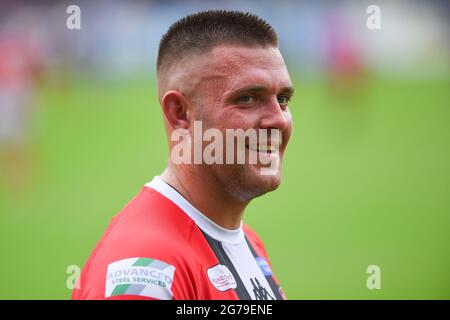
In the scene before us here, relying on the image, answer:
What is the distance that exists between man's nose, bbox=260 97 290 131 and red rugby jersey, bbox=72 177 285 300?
36cm

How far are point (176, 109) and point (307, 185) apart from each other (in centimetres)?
724

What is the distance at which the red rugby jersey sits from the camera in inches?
62.0

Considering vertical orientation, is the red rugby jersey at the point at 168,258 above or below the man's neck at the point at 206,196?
below

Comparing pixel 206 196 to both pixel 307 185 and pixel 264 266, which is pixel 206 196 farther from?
pixel 307 185

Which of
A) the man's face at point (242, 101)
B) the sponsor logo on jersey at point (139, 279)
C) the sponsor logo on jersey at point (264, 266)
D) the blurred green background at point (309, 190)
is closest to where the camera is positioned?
the sponsor logo on jersey at point (139, 279)


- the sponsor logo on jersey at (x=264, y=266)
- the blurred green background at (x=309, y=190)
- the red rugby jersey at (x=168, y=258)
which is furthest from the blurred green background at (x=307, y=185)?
the red rugby jersey at (x=168, y=258)

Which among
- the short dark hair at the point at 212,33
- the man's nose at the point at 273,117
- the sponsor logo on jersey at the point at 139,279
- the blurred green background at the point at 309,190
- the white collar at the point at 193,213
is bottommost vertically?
the blurred green background at the point at 309,190

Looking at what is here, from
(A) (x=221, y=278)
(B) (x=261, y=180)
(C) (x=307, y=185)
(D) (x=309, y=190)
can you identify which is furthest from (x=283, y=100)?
(C) (x=307, y=185)

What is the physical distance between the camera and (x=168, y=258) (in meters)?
1.65

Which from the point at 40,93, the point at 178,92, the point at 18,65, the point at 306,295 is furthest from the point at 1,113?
the point at 178,92

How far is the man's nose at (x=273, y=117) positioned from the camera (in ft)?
6.18

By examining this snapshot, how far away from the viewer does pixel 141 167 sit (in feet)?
31.4

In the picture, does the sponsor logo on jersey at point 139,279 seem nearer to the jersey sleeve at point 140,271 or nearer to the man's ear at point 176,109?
the jersey sleeve at point 140,271

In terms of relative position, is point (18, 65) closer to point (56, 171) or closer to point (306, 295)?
point (56, 171)
